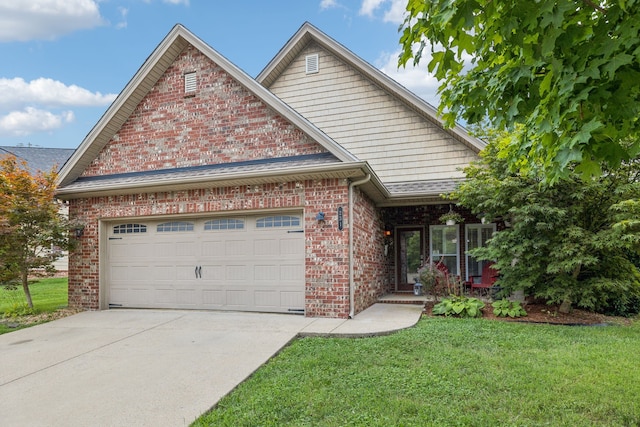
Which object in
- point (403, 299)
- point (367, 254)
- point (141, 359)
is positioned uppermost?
point (367, 254)

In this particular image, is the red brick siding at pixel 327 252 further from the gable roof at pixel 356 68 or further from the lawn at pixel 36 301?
the lawn at pixel 36 301

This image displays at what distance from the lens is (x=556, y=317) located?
26.8 feet

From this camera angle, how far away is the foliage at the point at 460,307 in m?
8.22

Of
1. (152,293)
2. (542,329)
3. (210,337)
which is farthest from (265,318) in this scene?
(542,329)

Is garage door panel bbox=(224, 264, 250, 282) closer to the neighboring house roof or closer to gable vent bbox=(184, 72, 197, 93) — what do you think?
gable vent bbox=(184, 72, 197, 93)

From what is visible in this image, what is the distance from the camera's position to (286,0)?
15.1 meters

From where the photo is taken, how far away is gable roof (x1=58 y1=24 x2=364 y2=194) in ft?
27.7

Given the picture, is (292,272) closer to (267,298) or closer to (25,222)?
(267,298)

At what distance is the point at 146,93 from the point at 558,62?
29.5ft

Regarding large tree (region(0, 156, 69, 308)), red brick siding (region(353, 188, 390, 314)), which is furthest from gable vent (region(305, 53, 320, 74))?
large tree (region(0, 156, 69, 308))

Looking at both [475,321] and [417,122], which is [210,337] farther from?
[417,122]


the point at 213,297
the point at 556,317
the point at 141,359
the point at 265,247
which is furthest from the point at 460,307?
the point at 141,359

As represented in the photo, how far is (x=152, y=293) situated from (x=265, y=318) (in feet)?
10.1

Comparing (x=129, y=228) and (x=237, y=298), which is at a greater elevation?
(x=129, y=228)
